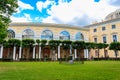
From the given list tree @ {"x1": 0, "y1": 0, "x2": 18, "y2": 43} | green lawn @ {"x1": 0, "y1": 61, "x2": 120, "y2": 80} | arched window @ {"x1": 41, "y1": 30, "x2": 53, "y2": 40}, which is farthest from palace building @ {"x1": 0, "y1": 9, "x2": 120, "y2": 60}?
green lawn @ {"x1": 0, "y1": 61, "x2": 120, "y2": 80}

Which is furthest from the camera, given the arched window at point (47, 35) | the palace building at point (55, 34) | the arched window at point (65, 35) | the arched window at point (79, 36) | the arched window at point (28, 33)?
the arched window at point (79, 36)

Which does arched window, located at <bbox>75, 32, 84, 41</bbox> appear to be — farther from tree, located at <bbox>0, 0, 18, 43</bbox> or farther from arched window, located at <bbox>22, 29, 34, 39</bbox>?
tree, located at <bbox>0, 0, 18, 43</bbox>

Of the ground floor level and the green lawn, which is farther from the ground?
the ground floor level

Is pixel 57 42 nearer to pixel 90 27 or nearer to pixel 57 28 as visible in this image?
pixel 57 28

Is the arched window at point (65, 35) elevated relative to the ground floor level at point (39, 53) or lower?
elevated

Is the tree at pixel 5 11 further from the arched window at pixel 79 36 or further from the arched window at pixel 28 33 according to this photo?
the arched window at pixel 79 36

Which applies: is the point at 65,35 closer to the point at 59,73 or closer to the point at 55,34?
the point at 55,34

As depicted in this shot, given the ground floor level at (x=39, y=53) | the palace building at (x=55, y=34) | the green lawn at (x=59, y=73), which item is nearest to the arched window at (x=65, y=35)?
the palace building at (x=55, y=34)

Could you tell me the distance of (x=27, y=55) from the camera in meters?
58.9

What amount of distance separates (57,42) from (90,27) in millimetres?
22614

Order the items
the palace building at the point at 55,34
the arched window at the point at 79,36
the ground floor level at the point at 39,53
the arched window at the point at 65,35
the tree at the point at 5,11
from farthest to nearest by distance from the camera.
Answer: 1. the arched window at the point at 79,36
2. the arched window at the point at 65,35
3. the palace building at the point at 55,34
4. the ground floor level at the point at 39,53
5. the tree at the point at 5,11

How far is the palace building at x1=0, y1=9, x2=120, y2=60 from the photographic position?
186 ft

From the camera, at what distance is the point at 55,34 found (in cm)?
5953

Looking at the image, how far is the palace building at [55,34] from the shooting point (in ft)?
186
